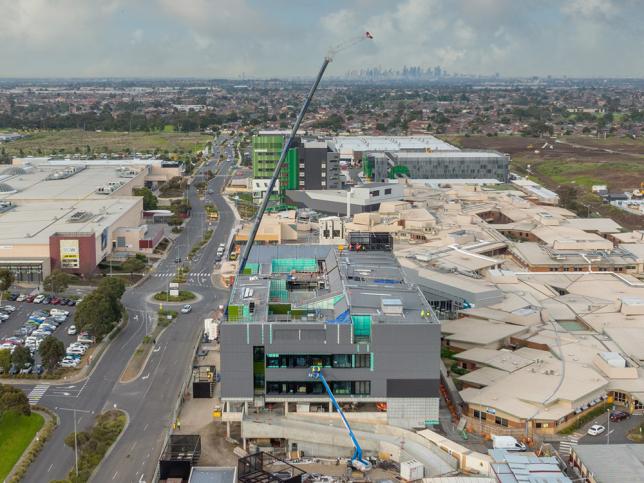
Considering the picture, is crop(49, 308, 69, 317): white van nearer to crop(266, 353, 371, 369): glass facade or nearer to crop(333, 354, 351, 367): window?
crop(266, 353, 371, 369): glass facade

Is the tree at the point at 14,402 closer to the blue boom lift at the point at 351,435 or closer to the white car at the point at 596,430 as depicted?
the blue boom lift at the point at 351,435

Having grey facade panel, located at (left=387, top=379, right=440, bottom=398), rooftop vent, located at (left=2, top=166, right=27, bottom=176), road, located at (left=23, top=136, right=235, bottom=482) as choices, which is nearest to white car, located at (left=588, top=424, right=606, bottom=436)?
grey facade panel, located at (left=387, top=379, right=440, bottom=398)

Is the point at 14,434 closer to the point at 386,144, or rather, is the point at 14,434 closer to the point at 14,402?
the point at 14,402

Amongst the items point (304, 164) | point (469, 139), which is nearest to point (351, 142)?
point (469, 139)

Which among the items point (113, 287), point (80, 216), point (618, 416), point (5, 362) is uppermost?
point (80, 216)

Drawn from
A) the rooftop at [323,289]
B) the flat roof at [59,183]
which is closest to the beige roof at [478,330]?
the rooftop at [323,289]

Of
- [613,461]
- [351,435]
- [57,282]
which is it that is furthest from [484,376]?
[57,282]
